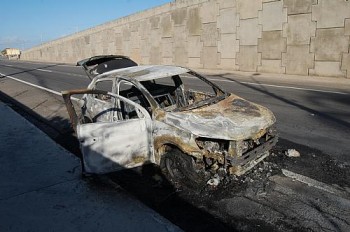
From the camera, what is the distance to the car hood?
15.3ft

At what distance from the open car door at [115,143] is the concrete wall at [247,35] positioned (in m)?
12.5

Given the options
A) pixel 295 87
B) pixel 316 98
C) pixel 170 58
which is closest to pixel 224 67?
pixel 170 58

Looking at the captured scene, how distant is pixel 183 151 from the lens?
→ 4.78m

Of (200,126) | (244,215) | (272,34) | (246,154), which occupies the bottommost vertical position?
(244,215)

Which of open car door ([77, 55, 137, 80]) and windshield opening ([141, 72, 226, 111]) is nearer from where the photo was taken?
windshield opening ([141, 72, 226, 111])

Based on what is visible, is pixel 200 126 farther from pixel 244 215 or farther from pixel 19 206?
pixel 19 206

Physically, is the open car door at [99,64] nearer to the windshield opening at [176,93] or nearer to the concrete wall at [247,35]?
the windshield opening at [176,93]

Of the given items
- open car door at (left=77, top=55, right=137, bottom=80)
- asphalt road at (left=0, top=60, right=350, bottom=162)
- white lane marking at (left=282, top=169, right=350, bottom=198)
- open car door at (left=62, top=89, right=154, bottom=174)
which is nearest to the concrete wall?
asphalt road at (left=0, top=60, right=350, bottom=162)

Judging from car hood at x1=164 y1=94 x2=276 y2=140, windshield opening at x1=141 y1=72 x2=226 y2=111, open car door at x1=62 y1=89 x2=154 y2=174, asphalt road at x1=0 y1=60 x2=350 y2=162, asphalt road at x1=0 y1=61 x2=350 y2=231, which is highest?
windshield opening at x1=141 y1=72 x2=226 y2=111

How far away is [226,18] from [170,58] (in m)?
7.17

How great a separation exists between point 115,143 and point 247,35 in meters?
16.0

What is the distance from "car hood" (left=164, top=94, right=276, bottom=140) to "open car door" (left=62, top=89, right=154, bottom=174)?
0.51m

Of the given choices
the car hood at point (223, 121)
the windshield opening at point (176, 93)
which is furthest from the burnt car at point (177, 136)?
the windshield opening at point (176, 93)

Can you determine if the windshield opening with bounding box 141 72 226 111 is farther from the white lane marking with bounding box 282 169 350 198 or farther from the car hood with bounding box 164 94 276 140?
the white lane marking with bounding box 282 169 350 198
